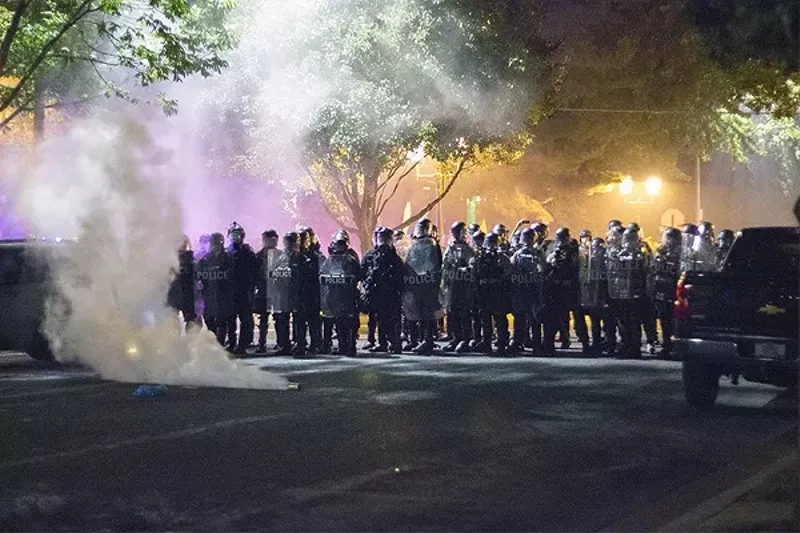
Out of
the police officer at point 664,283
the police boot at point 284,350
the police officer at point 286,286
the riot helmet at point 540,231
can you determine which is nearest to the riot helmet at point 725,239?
the police officer at point 664,283

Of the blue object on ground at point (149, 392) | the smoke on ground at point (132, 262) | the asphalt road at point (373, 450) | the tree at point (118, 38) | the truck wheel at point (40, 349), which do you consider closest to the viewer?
the asphalt road at point (373, 450)

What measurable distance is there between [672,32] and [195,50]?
9.99 meters

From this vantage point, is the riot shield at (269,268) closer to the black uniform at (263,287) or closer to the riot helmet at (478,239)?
the black uniform at (263,287)

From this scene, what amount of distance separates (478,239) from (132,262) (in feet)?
21.8

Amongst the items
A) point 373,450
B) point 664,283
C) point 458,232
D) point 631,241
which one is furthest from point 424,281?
point 373,450

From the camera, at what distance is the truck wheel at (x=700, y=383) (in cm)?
1245

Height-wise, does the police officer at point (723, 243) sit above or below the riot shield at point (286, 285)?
above

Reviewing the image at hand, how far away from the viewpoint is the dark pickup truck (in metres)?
11.8

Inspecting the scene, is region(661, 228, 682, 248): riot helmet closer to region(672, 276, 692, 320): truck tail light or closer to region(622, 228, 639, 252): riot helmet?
region(622, 228, 639, 252): riot helmet

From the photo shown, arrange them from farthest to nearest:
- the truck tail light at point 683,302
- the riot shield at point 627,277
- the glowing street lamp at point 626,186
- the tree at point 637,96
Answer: the glowing street lamp at point 626,186, the tree at point 637,96, the riot shield at point 627,277, the truck tail light at point 683,302

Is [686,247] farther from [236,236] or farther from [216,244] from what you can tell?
[216,244]

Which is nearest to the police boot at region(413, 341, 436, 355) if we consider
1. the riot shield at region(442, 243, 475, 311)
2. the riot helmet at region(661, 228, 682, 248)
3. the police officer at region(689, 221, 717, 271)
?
the riot shield at region(442, 243, 475, 311)

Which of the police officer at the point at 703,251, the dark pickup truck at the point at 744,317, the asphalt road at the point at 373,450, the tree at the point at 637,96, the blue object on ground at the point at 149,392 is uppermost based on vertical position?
the tree at the point at 637,96

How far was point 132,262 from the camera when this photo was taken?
14.6 m
